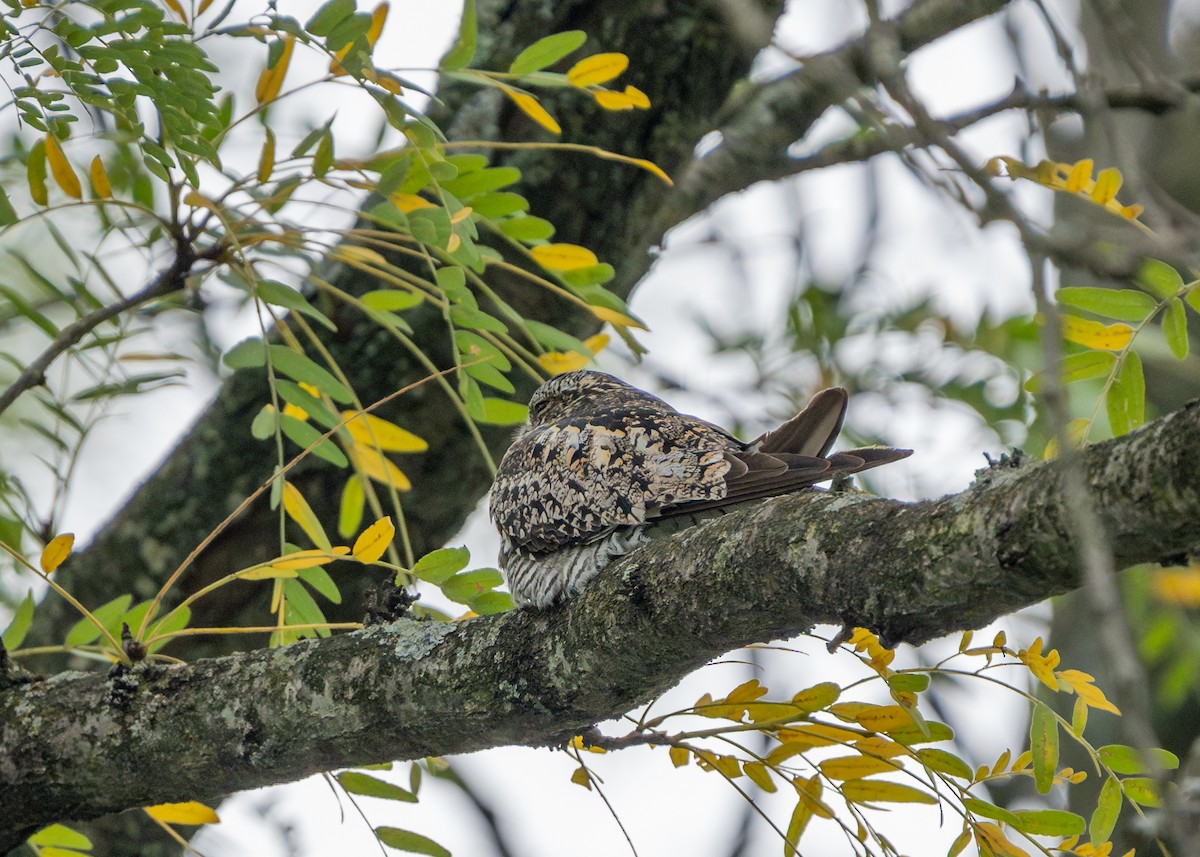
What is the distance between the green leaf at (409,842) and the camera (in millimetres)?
2418

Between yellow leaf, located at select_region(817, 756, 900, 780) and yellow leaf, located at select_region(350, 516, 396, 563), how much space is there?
2.89 feet

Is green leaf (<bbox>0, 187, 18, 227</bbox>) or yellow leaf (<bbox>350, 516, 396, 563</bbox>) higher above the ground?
green leaf (<bbox>0, 187, 18, 227</bbox>)

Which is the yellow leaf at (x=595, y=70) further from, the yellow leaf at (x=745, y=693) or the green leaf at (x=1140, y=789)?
the green leaf at (x=1140, y=789)

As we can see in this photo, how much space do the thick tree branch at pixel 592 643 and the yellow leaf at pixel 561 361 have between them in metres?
0.76

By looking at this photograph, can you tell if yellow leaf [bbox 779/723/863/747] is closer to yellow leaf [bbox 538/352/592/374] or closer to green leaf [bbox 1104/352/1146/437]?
green leaf [bbox 1104/352/1146/437]

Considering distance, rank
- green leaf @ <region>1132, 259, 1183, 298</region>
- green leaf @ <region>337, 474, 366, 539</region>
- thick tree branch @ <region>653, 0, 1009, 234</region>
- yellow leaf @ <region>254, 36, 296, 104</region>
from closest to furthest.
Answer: green leaf @ <region>1132, 259, 1183, 298</region>
yellow leaf @ <region>254, 36, 296, 104</region>
green leaf @ <region>337, 474, 366, 539</region>
thick tree branch @ <region>653, 0, 1009, 234</region>

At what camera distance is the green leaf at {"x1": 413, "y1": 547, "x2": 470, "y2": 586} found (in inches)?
87.6

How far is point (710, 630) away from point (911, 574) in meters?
0.39

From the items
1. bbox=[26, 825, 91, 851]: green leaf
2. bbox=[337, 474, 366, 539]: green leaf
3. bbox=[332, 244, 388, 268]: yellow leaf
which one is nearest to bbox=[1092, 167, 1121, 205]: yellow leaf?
bbox=[332, 244, 388, 268]: yellow leaf

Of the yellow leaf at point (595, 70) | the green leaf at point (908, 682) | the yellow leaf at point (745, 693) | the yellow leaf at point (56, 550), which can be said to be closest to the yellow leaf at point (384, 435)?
the yellow leaf at point (56, 550)

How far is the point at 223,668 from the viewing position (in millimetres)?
2248

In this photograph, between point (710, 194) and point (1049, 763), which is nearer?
point (1049, 763)

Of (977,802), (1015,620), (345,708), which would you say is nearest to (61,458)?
(345,708)

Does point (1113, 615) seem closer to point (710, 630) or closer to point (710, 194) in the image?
point (710, 630)
